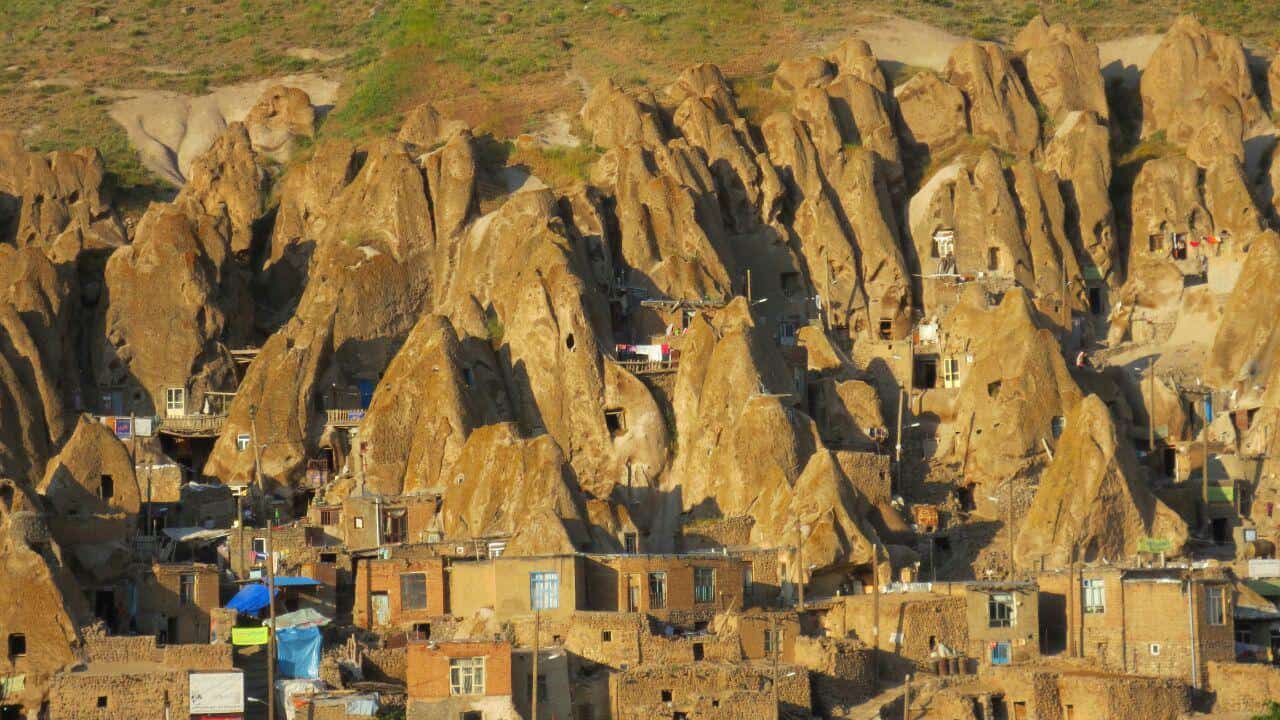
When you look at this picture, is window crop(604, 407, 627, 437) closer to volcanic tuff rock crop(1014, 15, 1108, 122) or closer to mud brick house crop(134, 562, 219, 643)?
mud brick house crop(134, 562, 219, 643)

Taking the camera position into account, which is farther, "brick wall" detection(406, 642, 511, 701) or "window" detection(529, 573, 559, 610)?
"window" detection(529, 573, 559, 610)

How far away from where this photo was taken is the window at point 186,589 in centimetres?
10112

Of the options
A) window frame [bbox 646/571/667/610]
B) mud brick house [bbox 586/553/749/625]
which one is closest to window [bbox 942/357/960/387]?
mud brick house [bbox 586/553/749/625]

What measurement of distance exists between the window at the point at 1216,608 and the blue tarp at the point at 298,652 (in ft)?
85.3

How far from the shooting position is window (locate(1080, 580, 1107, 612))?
98.6 m

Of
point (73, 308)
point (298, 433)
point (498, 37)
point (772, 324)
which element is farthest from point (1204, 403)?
point (498, 37)

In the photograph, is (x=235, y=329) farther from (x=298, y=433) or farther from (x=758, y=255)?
(x=758, y=255)

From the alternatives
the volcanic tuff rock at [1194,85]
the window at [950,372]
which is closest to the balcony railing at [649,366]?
the window at [950,372]

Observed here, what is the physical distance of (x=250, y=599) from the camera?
101875 mm

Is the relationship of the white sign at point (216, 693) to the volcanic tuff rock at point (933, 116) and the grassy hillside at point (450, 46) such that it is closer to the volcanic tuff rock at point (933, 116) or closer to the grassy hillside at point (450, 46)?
the grassy hillside at point (450, 46)

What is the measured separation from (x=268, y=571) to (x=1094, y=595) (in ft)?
82.3

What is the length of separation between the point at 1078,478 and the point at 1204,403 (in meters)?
13.6

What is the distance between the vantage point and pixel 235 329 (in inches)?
4943

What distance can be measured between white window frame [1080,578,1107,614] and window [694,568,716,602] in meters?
11.0
